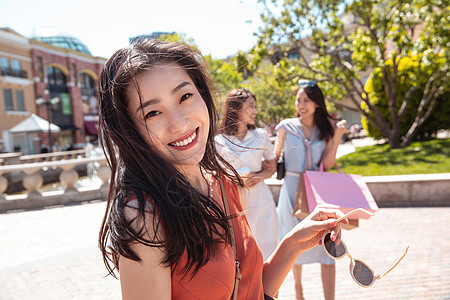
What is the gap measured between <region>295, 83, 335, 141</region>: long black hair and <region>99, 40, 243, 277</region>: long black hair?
2.42m

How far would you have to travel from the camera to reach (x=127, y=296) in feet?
3.66

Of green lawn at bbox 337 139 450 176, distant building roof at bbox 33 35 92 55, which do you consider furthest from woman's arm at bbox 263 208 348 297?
distant building roof at bbox 33 35 92 55

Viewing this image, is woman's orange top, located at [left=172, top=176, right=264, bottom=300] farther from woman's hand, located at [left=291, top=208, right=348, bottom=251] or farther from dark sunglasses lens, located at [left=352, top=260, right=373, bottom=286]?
dark sunglasses lens, located at [left=352, top=260, right=373, bottom=286]

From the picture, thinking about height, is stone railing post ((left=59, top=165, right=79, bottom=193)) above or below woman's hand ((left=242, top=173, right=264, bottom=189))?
below

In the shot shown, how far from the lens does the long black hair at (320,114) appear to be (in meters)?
3.72

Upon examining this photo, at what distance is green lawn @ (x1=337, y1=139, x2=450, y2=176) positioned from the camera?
8234 mm

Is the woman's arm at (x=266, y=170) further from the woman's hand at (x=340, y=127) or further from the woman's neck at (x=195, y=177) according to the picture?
the woman's neck at (x=195, y=177)

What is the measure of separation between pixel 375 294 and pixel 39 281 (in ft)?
12.7

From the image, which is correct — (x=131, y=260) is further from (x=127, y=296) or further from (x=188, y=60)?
(x=188, y=60)

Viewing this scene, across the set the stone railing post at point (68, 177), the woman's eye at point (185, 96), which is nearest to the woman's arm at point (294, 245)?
the woman's eye at point (185, 96)

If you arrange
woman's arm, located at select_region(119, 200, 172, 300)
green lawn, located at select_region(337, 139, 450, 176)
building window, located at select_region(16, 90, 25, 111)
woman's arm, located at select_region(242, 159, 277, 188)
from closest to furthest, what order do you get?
woman's arm, located at select_region(119, 200, 172, 300) → woman's arm, located at select_region(242, 159, 277, 188) → green lawn, located at select_region(337, 139, 450, 176) → building window, located at select_region(16, 90, 25, 111)

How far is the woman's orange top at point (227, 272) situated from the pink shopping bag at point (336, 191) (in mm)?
1868

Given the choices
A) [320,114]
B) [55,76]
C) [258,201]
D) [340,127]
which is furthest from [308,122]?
[55,76]

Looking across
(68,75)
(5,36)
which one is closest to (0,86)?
(5,36)
